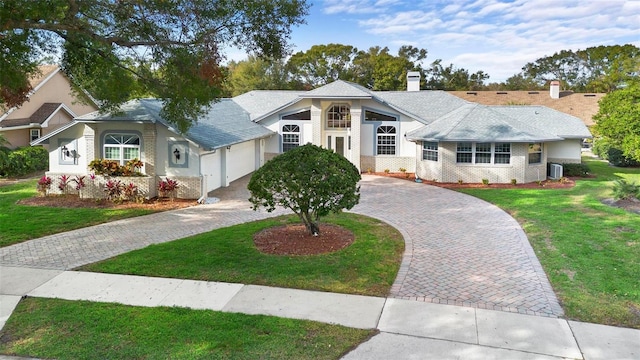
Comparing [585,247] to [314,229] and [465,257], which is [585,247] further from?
[314,229]

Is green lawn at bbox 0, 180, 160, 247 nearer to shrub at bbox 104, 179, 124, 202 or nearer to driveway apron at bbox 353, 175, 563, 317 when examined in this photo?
shrub at bbox 104, 179, 124, 202

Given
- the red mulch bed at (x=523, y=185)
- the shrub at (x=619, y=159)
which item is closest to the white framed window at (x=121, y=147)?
the red mulch bed at (x=523, y=185)

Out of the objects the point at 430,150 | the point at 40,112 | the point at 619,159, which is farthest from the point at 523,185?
the point at 40,112

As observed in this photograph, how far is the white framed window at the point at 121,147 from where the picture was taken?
63.2 feet

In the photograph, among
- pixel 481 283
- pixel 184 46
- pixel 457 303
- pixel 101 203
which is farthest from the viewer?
pixel 101 203

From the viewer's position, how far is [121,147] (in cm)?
1941

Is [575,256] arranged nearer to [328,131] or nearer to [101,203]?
[101,203]

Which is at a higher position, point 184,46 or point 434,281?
point 184,46

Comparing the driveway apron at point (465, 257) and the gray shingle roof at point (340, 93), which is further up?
the gray shingle roof at point (340, 93)

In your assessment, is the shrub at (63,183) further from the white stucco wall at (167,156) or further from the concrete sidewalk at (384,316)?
the concrete sidewalk at (384,316)

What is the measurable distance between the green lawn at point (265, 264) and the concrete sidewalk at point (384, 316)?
394 mm

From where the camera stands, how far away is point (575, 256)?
35.7ft

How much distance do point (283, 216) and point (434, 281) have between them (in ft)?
23.6

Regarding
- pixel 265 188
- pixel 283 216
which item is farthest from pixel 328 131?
pixel 265 188
